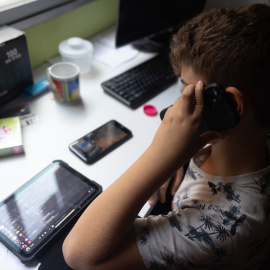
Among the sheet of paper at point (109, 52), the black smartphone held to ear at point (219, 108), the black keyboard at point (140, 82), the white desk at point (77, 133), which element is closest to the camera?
the black smartphone held to ear at point (219, 108)

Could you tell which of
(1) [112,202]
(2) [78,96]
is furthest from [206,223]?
(2) [78,96]

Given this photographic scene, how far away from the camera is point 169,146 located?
0.61 m

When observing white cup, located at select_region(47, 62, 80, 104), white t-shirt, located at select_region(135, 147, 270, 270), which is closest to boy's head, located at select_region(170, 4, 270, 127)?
white t-shirt, located at select_region(135, 147, 270, 270)

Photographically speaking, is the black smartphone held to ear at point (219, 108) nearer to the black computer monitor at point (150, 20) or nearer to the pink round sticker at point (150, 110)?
the pink round sticker at point (150, 110)

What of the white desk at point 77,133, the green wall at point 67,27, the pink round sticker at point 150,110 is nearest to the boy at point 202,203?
the white desk at point 77,133

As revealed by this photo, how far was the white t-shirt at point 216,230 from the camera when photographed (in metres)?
0.60

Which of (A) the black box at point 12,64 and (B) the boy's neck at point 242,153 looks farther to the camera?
(A) the black box at point 12,64

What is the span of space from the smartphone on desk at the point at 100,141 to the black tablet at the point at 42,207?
0.07 metres

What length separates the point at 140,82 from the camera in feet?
3.59

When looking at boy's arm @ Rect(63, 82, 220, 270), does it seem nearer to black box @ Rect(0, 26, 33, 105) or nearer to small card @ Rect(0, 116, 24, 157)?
small card @ Rect(0, 116, 24, 157)

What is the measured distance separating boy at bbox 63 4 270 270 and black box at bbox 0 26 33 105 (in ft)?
1.79

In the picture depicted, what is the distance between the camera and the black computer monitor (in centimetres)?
112

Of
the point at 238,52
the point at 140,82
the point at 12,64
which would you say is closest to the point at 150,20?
the point at 140,82

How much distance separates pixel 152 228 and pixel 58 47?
0.85 meters
